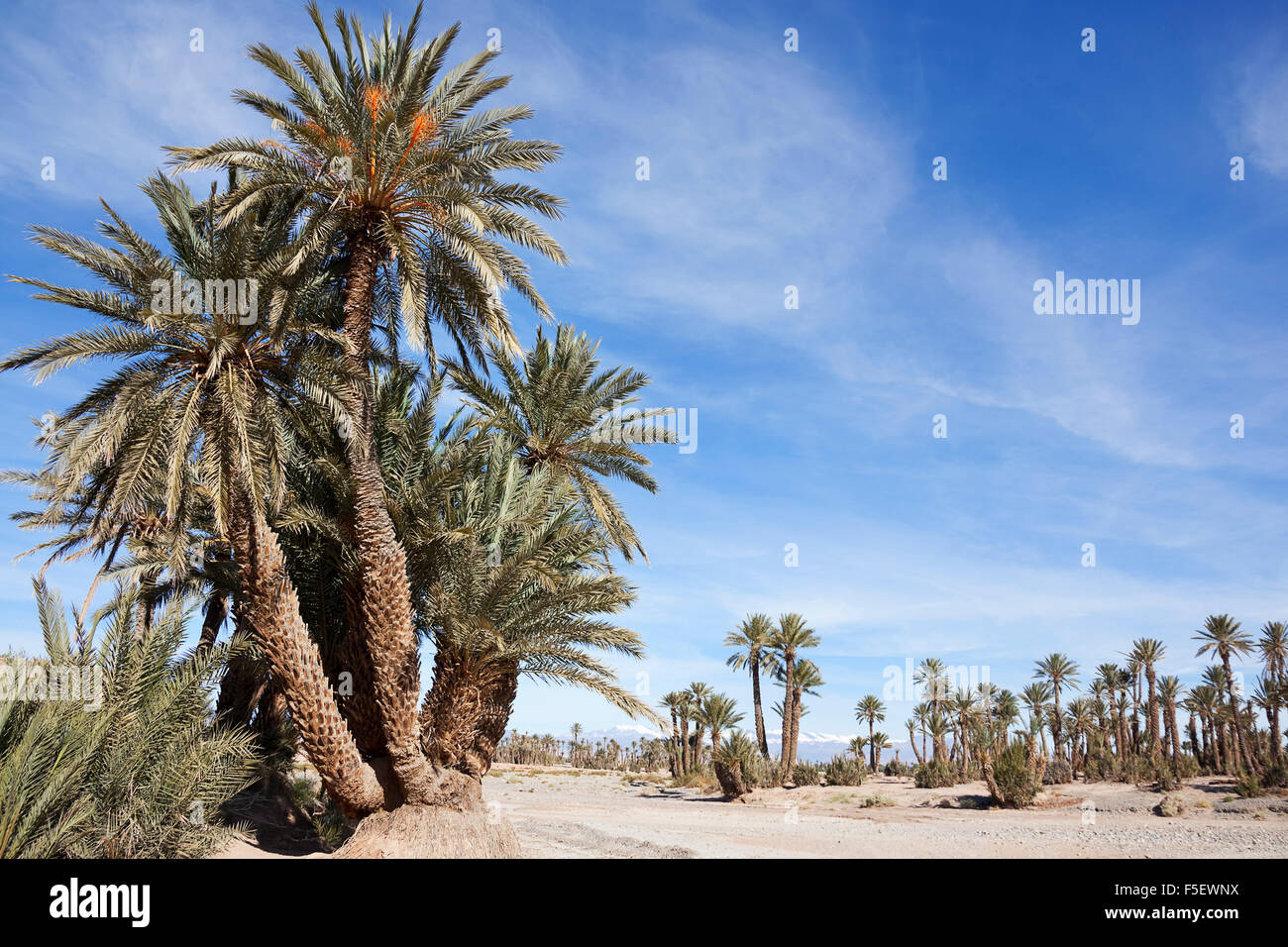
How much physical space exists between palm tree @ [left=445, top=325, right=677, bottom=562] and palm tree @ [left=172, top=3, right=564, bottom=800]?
13.8ft

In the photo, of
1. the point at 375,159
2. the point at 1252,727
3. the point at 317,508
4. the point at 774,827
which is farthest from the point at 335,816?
the point at 1252,727

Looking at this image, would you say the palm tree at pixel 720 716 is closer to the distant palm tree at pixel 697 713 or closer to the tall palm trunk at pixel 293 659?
the distant palm tree at pixel 697 713

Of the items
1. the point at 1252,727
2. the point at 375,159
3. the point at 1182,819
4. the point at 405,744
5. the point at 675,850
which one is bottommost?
the point at 1252,727

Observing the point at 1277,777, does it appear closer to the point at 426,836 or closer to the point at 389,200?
the point at 426,836

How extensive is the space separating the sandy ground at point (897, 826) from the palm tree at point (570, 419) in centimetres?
680

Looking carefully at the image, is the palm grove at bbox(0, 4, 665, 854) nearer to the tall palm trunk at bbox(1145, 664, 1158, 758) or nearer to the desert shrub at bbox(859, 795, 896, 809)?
the desert shrub at bbox(859, 795, 896, 809)

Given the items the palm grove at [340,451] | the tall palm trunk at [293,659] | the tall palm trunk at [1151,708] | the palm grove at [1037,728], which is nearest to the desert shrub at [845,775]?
the palm grove at [1037,728]

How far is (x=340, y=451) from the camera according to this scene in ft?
43.1

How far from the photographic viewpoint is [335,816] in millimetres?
16516

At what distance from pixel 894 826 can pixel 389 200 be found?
21573 mm

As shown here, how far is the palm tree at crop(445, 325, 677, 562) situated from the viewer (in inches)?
690

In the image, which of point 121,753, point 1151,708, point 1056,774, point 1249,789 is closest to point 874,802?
point 1249,789
